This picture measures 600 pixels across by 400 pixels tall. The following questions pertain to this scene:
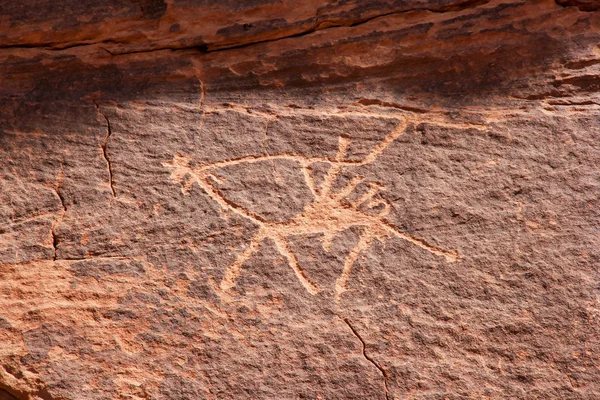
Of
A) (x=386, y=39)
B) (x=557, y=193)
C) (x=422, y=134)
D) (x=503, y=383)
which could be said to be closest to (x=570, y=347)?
(x=503, y=383)

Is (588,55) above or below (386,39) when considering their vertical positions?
below

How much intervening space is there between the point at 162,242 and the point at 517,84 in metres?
1.11

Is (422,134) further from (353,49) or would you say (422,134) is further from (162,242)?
(162,242)

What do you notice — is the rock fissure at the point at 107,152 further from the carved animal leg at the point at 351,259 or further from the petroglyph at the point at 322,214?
the carved animal leg at the point at 351,259

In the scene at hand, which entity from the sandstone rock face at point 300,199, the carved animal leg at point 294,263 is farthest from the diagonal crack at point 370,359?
the carved animal leg at point 294,263

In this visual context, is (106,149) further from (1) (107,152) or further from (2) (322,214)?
(2) (322,214)

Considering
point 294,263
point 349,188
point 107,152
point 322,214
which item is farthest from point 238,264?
point 107,152

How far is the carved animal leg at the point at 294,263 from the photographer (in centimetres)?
170

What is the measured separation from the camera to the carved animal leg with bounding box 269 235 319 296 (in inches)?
66.9

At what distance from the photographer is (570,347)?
5.39ft

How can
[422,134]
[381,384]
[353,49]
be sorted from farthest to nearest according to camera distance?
[353,49] → [422,134] → [381,384]

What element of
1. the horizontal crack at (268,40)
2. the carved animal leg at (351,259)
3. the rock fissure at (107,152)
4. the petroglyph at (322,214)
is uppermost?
the horizontal crack at (268,40)

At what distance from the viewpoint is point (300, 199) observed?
1795mm

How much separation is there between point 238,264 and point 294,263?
15 cm
